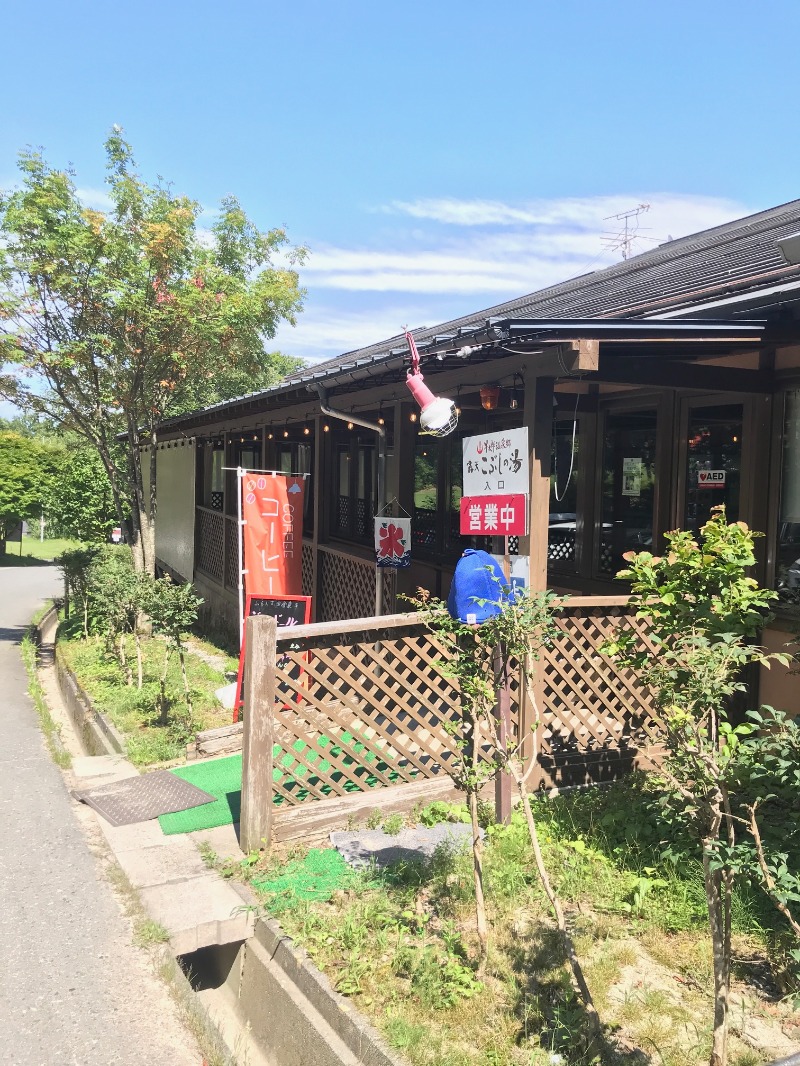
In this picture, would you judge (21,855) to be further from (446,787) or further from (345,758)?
(446,787)

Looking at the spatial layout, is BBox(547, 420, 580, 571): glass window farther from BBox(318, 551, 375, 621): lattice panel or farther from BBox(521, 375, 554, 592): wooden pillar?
BBox(521, 375, 554, 592): wooden pillar

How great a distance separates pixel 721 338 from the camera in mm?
4777

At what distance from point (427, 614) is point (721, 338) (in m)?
2.55

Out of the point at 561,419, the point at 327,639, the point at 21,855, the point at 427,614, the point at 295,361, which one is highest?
the point at 295,361

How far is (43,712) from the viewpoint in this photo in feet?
33.8

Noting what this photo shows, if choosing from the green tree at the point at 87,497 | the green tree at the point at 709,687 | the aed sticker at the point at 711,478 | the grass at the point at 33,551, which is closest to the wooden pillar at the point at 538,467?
the green tree at the point at 709,687

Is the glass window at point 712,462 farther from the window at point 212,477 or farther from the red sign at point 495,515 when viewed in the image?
the window at point 212,477

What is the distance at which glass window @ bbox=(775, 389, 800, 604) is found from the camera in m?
5.23

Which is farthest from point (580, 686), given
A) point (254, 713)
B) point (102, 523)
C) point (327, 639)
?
point (102, 523)

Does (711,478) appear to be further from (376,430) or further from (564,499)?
(376,430)

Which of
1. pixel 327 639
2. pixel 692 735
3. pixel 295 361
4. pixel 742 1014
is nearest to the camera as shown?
pixel 692 735

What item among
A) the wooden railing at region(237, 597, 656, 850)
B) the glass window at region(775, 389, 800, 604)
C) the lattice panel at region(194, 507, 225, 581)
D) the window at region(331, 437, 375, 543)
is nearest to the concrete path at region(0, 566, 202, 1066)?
the wooden railing at region(237, 597, 656, 850)

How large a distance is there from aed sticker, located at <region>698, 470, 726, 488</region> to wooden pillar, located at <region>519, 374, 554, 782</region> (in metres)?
1.75

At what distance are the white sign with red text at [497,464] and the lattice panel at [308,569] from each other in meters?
5.03
